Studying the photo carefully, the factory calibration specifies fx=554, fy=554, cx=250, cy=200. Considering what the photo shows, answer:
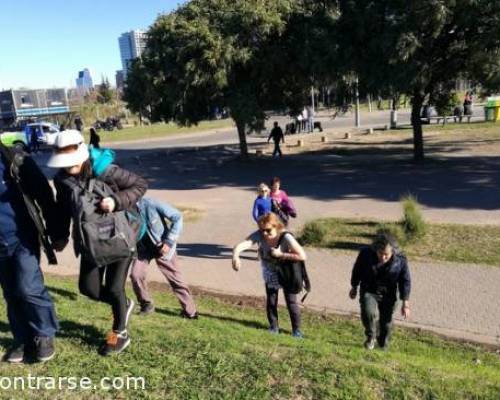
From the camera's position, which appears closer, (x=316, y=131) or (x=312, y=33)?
(x=312, y=33)

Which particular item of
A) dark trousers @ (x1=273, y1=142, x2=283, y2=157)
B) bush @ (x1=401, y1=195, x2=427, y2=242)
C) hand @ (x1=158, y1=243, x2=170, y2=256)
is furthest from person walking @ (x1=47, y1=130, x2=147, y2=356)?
dark trousers @ (x1=273, y1=142, x2=283, y2=157)

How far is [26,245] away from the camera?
367cm

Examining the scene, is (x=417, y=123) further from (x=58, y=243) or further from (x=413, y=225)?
(x=58, y=243)

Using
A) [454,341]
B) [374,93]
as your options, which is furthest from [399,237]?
[374,93]

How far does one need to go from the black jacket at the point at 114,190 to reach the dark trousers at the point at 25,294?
29 cm

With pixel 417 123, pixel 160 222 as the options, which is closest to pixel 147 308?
pixel 160 222

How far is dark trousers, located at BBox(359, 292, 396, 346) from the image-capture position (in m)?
5.27

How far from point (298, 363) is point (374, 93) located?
14851 millimetres

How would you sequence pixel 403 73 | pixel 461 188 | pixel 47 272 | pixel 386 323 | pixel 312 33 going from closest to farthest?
pixel 386 323 → pixel 47 272 → pixel 461 188 → pixel 403 73 → pixel 312 33

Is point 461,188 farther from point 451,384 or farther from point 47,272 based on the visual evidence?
point 451,384

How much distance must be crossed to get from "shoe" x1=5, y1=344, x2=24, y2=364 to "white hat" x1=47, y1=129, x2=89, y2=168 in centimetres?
136

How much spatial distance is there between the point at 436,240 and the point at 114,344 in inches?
278

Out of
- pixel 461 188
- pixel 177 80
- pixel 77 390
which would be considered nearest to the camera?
pixel 77 390

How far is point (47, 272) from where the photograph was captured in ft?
30.2
